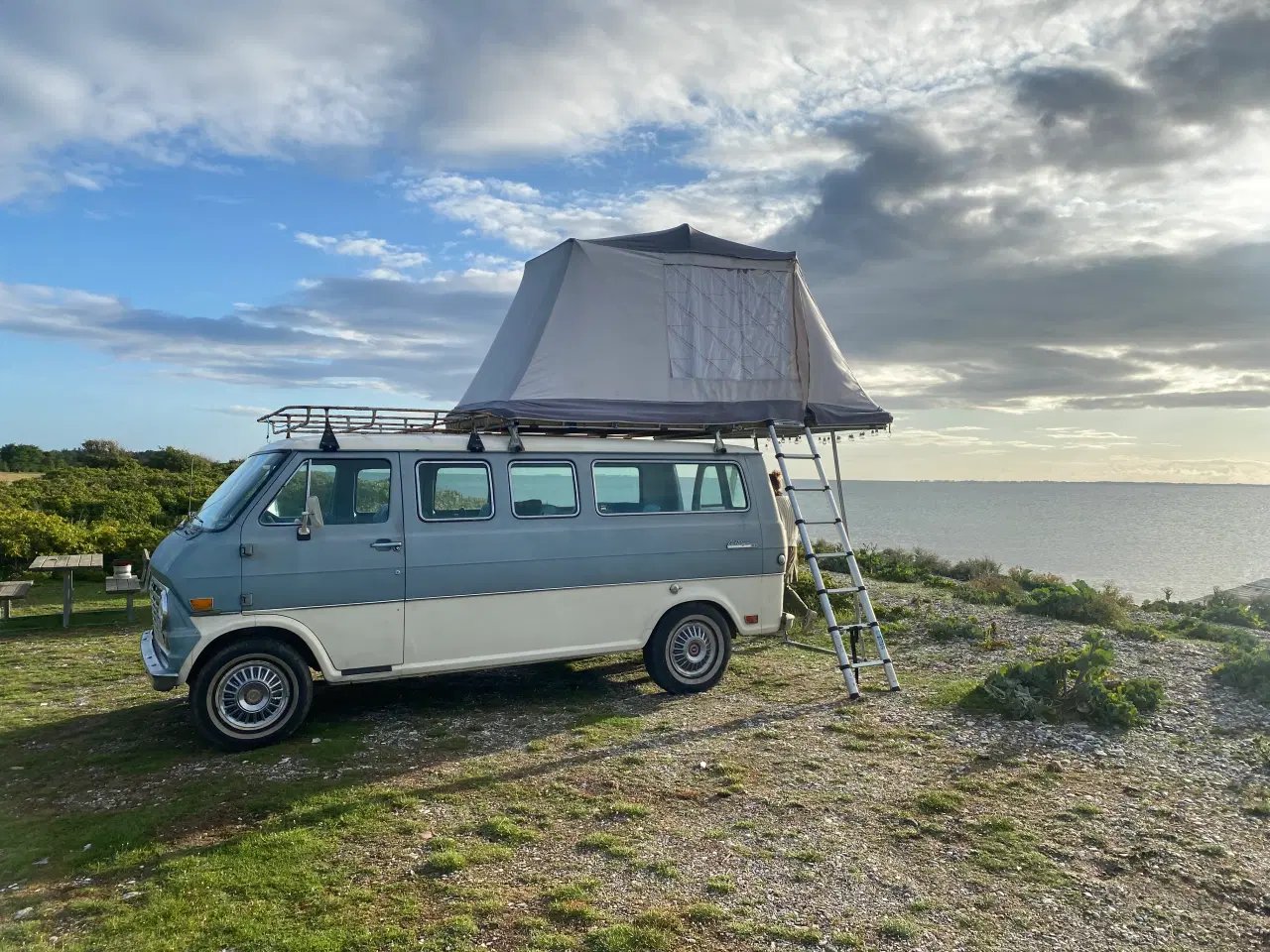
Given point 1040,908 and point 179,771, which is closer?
point 1040,908

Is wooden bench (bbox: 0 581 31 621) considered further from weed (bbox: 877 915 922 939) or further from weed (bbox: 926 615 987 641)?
weed (bbox: 926 615 987 641)

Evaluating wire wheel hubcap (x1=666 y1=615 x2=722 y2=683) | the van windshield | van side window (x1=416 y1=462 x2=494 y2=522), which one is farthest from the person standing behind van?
the van windshield

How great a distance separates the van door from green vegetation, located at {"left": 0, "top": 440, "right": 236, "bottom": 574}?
33.9 ft

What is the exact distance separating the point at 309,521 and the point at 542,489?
86.9 inches

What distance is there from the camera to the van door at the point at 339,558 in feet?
23.9

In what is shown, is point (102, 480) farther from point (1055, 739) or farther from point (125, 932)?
point (1055, 739)

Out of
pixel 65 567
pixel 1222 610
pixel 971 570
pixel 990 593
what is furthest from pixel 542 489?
pixel 971 570

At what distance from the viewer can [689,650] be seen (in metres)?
9.31

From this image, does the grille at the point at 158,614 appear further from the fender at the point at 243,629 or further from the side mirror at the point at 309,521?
the side mirror at the point at 309,521

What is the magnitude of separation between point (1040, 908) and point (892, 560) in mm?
18637

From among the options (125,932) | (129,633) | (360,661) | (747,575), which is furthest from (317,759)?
(129,633)

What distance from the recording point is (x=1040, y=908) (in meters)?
4.84

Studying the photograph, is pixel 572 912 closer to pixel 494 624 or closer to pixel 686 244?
pixel 494 624

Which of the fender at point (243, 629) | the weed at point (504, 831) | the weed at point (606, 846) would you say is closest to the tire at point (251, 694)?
the fender at point (243, 629)
